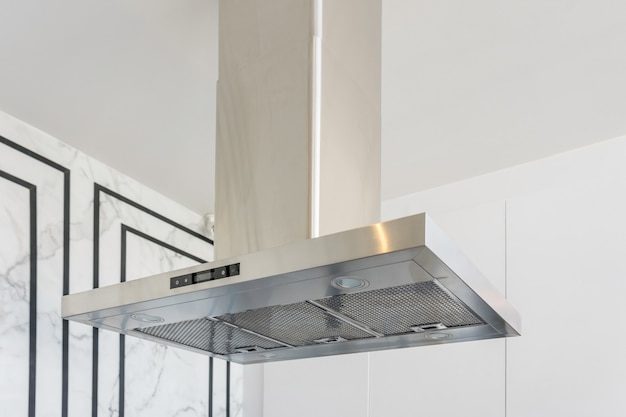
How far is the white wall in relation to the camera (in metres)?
2.03

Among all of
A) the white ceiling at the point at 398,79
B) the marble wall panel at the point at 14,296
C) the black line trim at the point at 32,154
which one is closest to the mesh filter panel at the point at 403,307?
the white ceiling at the point at 398,79

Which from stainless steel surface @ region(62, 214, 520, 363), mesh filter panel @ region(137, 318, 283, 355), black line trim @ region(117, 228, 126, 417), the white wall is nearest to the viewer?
stainless steel surface @ region(62, 214, 520, 363)

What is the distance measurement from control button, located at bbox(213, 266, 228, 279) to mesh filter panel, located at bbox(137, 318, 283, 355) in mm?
261

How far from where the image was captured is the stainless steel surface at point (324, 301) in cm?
109

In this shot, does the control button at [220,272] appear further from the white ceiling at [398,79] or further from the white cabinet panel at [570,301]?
the white cabinet panel at [570,301]

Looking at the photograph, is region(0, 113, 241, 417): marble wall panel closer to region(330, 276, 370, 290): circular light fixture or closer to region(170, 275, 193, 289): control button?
region(170, 275, 193, 289): control button

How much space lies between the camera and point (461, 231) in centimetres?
238

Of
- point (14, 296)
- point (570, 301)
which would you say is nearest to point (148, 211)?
point (14, 296)

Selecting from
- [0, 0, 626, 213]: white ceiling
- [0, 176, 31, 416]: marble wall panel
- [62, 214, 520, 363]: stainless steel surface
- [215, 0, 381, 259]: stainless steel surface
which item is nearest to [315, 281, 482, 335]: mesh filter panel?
[62, 214, 520, 363]: stainless steel surface

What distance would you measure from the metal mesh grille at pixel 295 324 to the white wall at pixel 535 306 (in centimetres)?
76

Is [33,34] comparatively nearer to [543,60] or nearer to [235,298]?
[235,298]

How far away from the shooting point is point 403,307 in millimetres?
1362

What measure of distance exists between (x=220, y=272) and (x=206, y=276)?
1.3 inches

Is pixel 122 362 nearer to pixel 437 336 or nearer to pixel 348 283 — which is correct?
pixel 437 336
